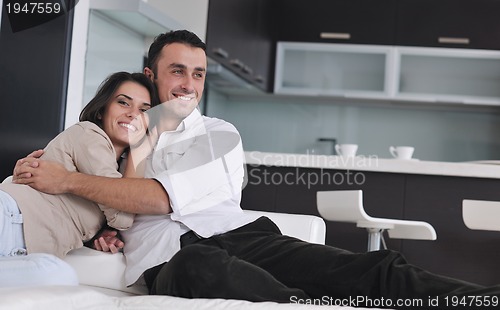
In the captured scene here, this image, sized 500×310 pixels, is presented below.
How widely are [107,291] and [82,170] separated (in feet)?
1.16

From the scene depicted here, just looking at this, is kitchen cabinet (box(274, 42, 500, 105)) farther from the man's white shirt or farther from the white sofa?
the man's white shirt

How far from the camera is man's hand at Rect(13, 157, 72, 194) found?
2246mm

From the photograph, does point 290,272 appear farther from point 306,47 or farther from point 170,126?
point 306,47

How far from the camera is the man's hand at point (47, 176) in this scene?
2246 mm

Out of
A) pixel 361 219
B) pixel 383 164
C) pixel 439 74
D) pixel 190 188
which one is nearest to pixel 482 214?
pixel 361 219

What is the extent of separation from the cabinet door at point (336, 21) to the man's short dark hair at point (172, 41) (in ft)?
14.1

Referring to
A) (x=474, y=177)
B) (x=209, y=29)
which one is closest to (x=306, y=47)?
(x=209, y=29)

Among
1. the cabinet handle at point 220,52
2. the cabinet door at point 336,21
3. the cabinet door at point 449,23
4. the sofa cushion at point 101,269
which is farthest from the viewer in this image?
the cabinet door at point 336,21

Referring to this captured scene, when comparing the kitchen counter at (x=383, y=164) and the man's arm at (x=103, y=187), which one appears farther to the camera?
the kitchen counter at (x=383, y=164)

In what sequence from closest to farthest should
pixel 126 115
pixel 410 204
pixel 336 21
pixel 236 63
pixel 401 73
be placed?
pixel 126 115 → pixel 410 204 → pixel 236 63 → pixel 401 73 → pixel 336 21

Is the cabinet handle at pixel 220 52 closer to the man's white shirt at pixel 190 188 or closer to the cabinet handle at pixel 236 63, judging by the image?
the cabinet handle at pixel 236 63

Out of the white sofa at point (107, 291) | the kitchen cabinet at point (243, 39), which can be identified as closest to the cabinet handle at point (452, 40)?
the kitchen cabinet at point (243, 39)

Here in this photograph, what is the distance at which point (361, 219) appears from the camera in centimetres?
402

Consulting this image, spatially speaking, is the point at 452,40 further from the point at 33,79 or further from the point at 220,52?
the point at 33,79
